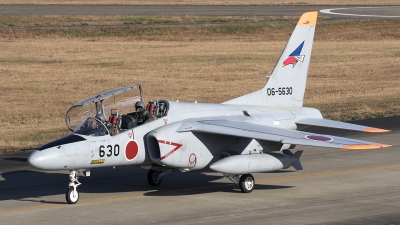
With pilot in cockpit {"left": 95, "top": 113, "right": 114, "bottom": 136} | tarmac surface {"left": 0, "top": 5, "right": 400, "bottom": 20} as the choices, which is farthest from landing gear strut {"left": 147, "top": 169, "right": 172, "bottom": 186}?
tarmac surface {"left": 0, "top": 5, "right": 400, "bottom": 20}

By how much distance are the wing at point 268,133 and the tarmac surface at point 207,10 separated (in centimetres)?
5110

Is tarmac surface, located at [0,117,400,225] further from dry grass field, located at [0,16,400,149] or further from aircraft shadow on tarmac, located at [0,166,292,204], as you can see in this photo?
dry grass field, located at [0,16,400,149]

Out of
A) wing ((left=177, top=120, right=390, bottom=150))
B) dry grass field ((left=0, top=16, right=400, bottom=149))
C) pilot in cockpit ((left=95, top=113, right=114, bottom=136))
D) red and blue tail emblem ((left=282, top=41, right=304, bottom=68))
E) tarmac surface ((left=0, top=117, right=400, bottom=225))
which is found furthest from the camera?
dry grass field ((left=0, top=16, right=400, bottom=149))

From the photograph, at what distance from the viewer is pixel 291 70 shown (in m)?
19.9

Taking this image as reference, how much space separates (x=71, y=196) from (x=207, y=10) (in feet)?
197

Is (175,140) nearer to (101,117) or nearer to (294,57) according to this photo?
(101,117)

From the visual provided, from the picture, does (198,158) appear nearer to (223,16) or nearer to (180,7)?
(223,16)

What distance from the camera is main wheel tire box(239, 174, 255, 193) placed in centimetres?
1769

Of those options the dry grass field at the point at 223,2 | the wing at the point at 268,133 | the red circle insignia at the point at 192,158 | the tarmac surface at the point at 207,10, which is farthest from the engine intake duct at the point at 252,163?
the dry grass field at the point at 223,2

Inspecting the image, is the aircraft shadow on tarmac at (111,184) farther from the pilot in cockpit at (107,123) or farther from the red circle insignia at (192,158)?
the pilot in cockpit at (107,123)

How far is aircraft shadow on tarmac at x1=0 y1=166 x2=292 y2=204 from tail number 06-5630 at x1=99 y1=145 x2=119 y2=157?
1509 millimetres

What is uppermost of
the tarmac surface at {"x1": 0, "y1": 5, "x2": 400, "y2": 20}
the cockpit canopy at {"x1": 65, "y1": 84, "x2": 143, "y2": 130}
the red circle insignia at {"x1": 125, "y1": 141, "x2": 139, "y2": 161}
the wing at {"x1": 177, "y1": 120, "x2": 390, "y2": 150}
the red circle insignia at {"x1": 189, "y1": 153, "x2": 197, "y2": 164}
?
the tarmac surface at {"x1": 0, "y1": 5, "x2": 400, "y2": 20}

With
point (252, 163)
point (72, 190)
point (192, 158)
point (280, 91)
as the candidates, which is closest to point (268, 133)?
point (252, 163)

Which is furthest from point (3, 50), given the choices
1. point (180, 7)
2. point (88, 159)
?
point (88, 159)
